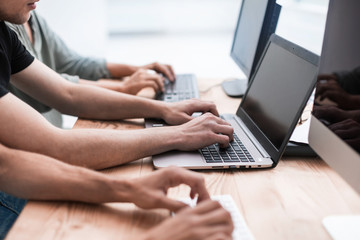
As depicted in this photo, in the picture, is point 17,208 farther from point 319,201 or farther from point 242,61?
point 242,61

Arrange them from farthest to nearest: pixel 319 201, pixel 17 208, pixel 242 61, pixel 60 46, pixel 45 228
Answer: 1. pixel 60 46
2. pixel 242 61
3. pixel 17 208
4. pixel 319 201
5. pixel 45 228

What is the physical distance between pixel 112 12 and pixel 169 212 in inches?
124

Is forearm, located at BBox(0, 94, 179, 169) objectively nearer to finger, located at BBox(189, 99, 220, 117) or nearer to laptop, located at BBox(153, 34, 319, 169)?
laptop, located at BBox(153, 34, 319, 169)

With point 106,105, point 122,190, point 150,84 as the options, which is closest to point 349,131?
point 122,190

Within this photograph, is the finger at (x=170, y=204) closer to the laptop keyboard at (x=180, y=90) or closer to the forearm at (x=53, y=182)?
the forearm at (x=53, y=182)

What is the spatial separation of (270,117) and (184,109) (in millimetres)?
264

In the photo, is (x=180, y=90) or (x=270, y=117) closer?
(x=270, y=117)

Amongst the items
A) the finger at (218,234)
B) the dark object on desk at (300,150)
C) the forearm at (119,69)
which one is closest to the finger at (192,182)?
the finger at (218,234)

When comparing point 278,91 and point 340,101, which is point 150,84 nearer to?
point 278,91

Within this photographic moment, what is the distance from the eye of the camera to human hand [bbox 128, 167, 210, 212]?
2.32ft

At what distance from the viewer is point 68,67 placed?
5.63 feet

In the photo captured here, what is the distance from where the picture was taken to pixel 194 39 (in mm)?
3709

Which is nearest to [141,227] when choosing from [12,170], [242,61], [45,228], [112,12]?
Answer: [45,228]

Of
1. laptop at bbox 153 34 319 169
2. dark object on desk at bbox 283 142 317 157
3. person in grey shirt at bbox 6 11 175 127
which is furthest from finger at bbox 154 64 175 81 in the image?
dark object on desk at bbox 283 142 317 157
